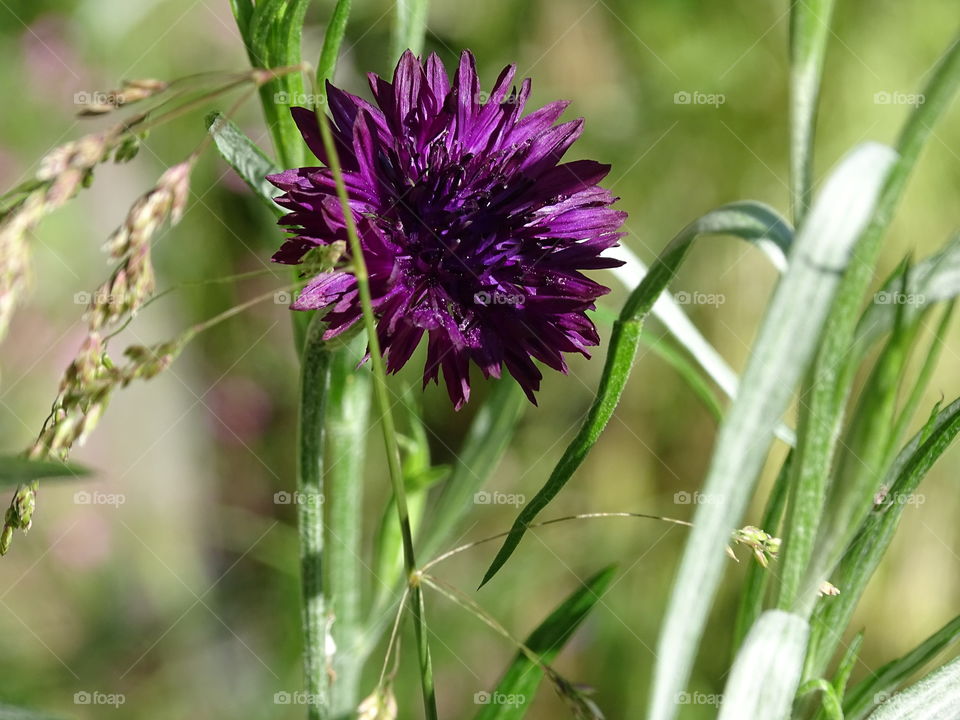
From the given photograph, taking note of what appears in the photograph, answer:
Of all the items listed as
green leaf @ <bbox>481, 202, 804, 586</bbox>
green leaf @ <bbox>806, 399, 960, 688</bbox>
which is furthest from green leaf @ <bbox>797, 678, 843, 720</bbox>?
green leaf @ <bbox>481, 202, 804, 586</bbox>

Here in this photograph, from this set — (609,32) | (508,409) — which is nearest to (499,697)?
(508,409)

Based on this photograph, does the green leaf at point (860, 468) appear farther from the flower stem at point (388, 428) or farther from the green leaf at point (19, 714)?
the green leaf at point (19, 714)

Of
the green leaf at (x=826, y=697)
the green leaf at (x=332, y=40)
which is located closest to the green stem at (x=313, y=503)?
the green leaf at (x=332, y=40)

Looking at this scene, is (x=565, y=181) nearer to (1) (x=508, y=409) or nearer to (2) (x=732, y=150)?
(1) (x=508, y=409)

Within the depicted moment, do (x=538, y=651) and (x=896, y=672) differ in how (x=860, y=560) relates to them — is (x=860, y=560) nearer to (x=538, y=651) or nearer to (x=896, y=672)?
(x=896, y=672)

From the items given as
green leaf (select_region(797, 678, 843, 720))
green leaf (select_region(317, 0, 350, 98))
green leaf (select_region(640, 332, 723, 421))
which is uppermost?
green leaf (select_region(317, 0, 350, 98))

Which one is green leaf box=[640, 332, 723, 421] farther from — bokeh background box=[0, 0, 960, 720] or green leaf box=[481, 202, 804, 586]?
bokeh background box=[0, 0, 960, 720]
